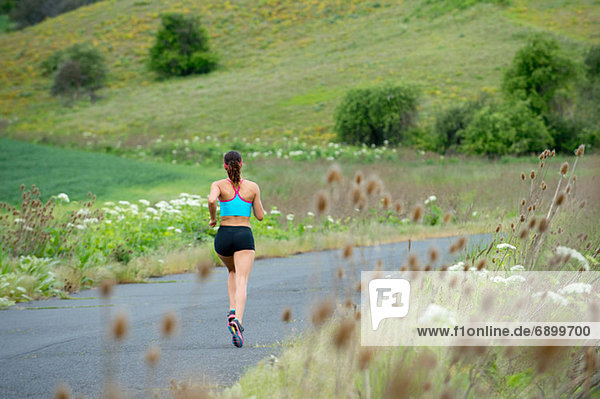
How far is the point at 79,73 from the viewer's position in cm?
5119

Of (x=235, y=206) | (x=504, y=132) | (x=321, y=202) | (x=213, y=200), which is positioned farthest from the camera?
(x=504, y=132)

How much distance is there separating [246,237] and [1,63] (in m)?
62.2

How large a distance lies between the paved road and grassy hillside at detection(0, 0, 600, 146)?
87.2 ft

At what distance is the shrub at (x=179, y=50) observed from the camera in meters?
55.9

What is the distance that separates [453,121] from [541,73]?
19.7ft

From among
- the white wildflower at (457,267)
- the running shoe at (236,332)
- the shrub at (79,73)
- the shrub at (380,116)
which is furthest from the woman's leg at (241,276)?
the shrub at (79,73)

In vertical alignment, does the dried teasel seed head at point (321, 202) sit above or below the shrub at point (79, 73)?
above

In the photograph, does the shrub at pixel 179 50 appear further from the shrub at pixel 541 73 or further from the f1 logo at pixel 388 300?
the f1 logo at pixel 388 300

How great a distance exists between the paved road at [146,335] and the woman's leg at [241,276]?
0.37 m

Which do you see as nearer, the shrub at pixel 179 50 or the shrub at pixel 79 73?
the shrub at pixel 79 73

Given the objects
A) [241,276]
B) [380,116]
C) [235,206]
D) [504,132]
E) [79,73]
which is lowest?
[380,116]

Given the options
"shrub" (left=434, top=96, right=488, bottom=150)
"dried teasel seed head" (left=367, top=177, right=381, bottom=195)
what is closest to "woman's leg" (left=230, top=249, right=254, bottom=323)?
"dried teasel seed head" (left=367, top=177, right=381, bottom=195)

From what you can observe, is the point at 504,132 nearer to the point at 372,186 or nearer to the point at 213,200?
the point at 213,200

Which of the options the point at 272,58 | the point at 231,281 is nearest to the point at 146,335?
the point at 231,281
